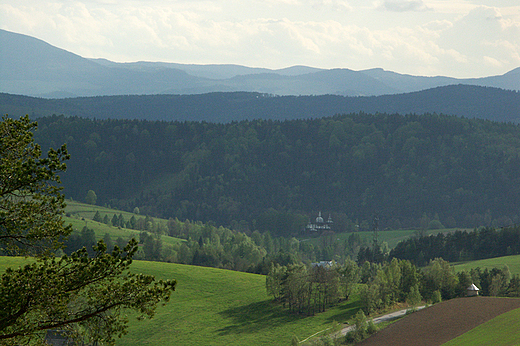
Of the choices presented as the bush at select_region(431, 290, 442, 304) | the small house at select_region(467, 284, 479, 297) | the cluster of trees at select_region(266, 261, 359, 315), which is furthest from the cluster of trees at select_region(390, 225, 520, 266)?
the bush at select_region(431, 290, 442, 304)

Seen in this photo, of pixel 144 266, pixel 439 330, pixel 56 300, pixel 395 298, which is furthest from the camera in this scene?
pixel 144 266

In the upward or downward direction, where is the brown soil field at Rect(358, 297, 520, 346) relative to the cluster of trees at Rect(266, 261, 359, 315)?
upward

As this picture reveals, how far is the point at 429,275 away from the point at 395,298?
6.97 m

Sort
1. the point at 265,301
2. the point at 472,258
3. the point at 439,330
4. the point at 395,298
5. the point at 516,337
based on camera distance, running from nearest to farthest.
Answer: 1. the point at 516,337
2. the point at 439,330
3. the point at 395,298
4. the point at 265,301
5. the point at 472,258

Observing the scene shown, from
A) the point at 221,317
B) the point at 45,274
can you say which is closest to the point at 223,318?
the point at 221,317

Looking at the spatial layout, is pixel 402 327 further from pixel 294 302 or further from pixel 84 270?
pixel 84 270

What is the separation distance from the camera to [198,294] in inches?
4156

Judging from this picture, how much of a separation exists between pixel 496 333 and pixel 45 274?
50.2 m

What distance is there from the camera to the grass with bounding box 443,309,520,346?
166 ft

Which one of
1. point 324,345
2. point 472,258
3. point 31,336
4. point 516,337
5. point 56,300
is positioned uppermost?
point 56,300

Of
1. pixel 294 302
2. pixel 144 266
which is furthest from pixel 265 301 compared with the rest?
pixel 144 266

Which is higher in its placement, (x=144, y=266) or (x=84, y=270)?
(x=84, y=270)

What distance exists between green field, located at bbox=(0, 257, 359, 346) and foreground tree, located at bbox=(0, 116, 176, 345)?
6359cm

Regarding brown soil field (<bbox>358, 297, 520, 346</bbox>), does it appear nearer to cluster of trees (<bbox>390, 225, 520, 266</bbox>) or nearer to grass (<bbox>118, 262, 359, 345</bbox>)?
grass (<bbox>118, 262, 359, 345</bbox>)
